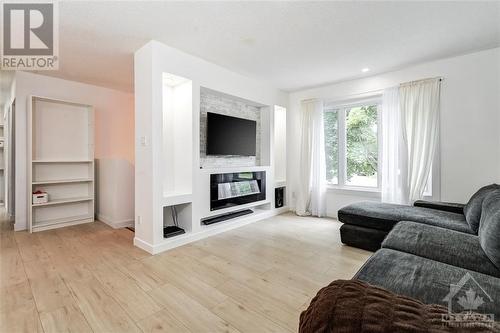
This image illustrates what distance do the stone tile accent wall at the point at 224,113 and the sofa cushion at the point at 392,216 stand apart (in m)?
2.04

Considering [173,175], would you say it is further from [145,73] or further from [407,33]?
[407,33]

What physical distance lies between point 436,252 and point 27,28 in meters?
4.20

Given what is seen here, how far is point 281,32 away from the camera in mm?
2562

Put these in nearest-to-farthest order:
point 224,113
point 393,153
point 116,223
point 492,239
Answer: point 492,239
point 393,153
point 116,223
point 224,113

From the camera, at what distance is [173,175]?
11.4 feet

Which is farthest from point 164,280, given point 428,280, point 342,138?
point 342,138

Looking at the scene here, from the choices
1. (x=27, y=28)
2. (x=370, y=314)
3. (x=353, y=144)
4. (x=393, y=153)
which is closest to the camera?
Result: (x=370, y=314)

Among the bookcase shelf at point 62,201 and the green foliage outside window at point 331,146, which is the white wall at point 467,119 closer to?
the green foliage outside window at point 331,146

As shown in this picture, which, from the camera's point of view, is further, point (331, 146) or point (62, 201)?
point (331, 146)

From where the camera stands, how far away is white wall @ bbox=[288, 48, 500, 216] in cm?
298

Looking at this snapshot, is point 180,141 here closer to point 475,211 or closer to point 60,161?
point 60,161

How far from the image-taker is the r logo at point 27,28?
2112 mm

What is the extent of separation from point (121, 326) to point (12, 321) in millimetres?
761

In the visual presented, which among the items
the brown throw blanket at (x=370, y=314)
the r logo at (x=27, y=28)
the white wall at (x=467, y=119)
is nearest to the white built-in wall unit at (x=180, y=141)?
the r logo at (x=27, y=28)
